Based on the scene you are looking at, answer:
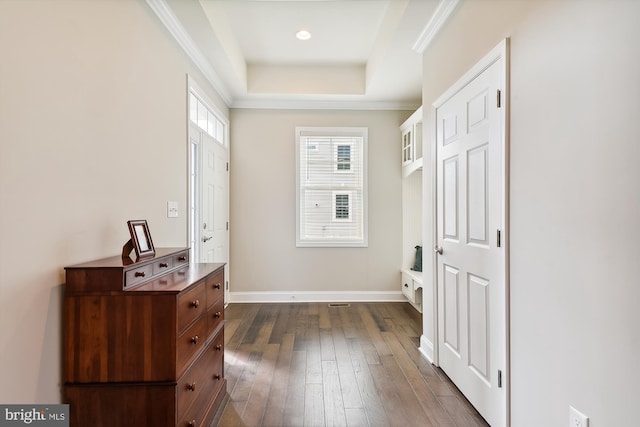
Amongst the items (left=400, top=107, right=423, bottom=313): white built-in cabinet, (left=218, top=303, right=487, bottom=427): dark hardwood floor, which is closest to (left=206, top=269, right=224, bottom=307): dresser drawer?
(left=218, top=303, right=487, bottom=427): dark hardwood floor

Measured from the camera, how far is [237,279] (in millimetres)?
4234

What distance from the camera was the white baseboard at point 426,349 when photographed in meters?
2.58

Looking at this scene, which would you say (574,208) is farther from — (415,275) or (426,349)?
(415,275)

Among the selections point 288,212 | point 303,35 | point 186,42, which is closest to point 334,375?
point 288,212

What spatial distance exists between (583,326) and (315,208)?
3.34 metres

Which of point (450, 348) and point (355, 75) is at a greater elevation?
point (355, 75)

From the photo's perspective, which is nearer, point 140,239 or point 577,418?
point 577,418

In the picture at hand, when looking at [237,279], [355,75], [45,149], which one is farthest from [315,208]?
[45,149]

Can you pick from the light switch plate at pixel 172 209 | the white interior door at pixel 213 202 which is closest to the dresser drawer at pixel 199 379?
the light switch plate at pixel 172 209

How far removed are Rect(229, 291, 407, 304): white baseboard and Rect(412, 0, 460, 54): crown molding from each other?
295 cm

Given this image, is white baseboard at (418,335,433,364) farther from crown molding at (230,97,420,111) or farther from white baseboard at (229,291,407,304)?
crown molding at (230,97,420,111)

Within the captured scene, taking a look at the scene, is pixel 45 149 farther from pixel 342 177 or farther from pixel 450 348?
pixel 342 177

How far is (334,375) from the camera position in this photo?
7.70ft

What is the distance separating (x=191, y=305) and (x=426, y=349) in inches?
79.3
